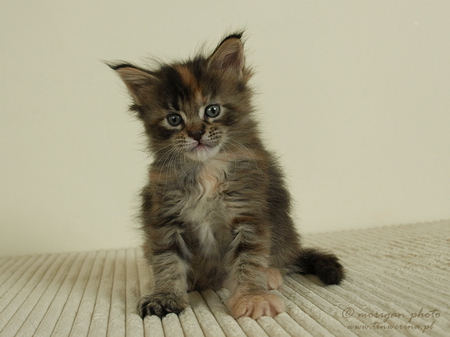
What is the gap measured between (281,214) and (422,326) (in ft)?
2.25

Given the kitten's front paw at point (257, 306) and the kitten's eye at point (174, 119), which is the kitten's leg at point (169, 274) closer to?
the kitten's front paw at point (257, 306)

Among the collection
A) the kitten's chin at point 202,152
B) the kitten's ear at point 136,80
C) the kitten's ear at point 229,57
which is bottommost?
the kitten's chin at point 202,152

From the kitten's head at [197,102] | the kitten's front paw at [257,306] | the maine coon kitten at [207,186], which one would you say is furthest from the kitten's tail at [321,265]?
the kitten's head at [197,102]

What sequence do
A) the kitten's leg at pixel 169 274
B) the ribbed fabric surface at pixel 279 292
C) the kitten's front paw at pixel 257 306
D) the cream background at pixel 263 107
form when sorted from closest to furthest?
the ribbed fabric surface at pixel 279 292 < the kitten's front paw at pixel 257 306 < the kitten's leg at pixel 169 274 < the cream background at pixel 263 107

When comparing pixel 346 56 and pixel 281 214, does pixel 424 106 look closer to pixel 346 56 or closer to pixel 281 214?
pixel 346 56

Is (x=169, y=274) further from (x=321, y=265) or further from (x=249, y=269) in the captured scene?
(x=321, y=265)

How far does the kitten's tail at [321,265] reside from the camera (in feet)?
5.24

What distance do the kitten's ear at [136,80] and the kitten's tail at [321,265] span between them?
885 millimetres

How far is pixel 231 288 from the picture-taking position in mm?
1470

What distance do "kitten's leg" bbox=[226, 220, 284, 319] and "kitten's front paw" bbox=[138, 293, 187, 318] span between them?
0.53 ft

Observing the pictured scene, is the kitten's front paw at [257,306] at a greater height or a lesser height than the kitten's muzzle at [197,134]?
lesser

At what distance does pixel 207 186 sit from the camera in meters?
1.54

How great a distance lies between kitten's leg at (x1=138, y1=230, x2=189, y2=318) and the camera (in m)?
1.42

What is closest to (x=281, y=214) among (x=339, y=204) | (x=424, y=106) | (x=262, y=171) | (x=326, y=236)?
(x=262, y=171)
